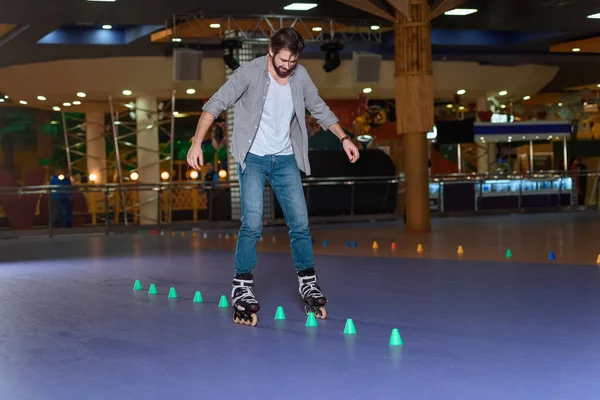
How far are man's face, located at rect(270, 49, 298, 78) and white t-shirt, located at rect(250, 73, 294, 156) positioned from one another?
0.12 meters

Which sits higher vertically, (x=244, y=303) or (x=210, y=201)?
(x=210, y=201)

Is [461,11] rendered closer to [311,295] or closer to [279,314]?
[311,295]

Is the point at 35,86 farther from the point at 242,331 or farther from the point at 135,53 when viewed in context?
the point at 242,331

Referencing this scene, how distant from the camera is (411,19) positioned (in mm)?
14195

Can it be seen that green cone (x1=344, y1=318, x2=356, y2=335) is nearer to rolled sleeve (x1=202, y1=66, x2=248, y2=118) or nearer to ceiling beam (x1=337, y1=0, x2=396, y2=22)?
rolled sleeve (x1=202, y1=66, x2=248, y2=118)

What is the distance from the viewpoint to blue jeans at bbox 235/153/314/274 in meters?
5.46

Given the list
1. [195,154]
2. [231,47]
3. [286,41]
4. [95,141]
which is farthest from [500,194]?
[195,154]

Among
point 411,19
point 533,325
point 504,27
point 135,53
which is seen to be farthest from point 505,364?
point 135,53

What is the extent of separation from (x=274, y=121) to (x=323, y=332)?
137 centimetres

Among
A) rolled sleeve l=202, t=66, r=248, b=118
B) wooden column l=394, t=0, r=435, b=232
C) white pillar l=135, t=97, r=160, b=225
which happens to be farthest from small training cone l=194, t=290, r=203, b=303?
white pillar l=135, t=97, r=160, b=225

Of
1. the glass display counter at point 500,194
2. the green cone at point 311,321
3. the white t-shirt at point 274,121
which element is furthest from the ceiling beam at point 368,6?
the green cone at point 311,321

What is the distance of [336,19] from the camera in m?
18.2

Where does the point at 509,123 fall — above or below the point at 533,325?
above

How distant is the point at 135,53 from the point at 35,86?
3.17m
